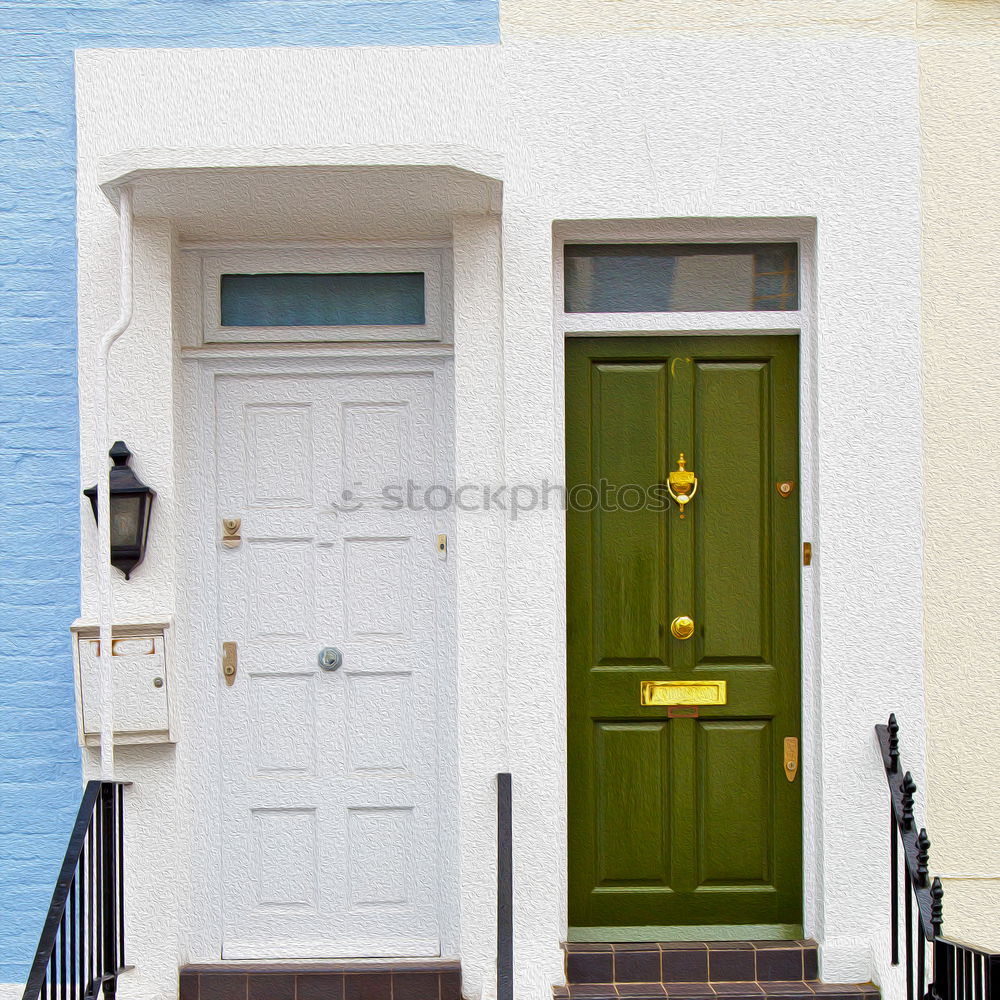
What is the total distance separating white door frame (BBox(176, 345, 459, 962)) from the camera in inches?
170

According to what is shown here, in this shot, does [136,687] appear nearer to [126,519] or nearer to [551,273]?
[126,519]

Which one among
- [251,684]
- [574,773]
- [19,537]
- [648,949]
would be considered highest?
[19,537]

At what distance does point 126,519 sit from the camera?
4.11 meters

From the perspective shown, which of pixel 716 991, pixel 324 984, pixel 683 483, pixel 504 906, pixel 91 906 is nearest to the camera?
pixel 504 906

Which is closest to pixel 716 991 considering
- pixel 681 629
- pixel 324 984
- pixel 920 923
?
pixel 920 923

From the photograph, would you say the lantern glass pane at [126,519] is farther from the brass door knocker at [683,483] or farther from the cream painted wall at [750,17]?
the cream painted wall at [750,17]

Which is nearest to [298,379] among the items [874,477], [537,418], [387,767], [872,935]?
[537,418]

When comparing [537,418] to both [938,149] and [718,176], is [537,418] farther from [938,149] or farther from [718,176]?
[938,149]

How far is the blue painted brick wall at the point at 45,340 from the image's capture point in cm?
421

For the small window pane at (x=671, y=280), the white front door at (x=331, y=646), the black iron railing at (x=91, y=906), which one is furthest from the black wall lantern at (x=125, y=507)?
the small window pane at (x=671, y=280)

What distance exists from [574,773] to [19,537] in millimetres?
2304

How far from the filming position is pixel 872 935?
4156mm

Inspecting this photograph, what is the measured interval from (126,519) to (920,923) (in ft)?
10.0

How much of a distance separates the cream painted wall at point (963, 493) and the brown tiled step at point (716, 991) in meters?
0.57
